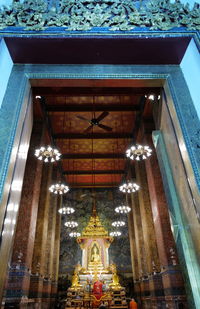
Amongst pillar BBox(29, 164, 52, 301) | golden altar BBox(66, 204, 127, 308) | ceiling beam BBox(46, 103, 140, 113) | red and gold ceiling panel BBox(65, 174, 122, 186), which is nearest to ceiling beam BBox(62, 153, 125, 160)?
pillar BBox(29, 164, 52, 301)

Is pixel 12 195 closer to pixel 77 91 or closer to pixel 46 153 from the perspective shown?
pixel 77 91

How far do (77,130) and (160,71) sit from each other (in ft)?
28.1

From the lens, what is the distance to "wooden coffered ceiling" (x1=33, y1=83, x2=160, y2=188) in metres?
10.3

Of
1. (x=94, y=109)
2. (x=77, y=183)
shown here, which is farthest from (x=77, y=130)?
(x=77, y=183)

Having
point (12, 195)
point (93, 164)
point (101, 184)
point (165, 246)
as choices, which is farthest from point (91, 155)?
point (12, 195)

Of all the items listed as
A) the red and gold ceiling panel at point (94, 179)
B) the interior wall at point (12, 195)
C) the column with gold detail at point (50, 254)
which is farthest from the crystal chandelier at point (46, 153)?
the red and gold ceiling panel at point (94, 179)

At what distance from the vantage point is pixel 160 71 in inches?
181

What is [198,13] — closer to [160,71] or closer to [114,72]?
[160,71]

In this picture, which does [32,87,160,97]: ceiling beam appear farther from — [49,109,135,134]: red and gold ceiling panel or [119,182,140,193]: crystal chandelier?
[119,182,140,193]: crystal chandelier

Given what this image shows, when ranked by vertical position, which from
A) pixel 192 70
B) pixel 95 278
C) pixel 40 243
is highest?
pixel 192 70

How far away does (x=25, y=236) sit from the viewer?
8.56m

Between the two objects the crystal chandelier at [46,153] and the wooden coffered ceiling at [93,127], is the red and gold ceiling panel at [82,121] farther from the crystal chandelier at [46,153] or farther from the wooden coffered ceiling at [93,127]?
the crystal chandelier at [46,153]

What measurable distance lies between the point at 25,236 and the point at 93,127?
21.6 ft

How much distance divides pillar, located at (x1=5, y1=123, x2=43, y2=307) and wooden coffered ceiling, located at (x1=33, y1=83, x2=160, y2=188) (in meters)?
1.60
